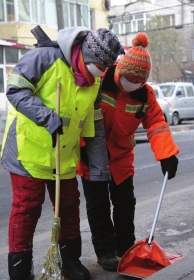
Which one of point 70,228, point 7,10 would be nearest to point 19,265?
point 70,228

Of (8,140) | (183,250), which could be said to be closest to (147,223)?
(183,250)

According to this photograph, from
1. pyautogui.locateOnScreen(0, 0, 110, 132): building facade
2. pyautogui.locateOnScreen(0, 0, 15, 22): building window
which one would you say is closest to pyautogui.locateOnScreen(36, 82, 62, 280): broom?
pyautogui.locateOnScreen(0, 0, 110, 132): building facade

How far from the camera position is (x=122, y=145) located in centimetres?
371

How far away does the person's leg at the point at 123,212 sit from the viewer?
3.75 m

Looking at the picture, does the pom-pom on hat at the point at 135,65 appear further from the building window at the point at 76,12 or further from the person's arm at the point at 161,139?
the building window at the point at 76,12

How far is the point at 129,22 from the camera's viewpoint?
45.2 metres

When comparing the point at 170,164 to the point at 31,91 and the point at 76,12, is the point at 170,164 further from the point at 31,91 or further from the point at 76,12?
the point at 76,12

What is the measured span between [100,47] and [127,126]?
28.6 inches

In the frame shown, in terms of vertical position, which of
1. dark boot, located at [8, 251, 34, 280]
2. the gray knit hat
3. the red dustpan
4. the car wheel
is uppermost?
the gray knit hat

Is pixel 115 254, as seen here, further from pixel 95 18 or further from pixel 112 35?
pixel 95 18

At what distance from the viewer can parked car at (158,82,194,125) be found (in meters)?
21.3

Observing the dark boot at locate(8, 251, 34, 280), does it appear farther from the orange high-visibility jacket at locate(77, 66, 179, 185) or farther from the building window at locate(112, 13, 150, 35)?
the building window at locate(112, 13, 150, 35)

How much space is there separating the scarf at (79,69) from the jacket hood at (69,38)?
0.04m

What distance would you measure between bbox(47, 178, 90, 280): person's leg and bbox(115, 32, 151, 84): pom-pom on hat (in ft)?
2.55
